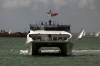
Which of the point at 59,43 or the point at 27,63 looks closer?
the point at 27,63

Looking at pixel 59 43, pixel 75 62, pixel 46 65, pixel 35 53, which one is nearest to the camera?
pixel 46 65

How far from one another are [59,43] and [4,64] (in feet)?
34.0

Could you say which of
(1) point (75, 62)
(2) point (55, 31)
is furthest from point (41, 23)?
(1) point (75, 62)

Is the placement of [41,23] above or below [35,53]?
above

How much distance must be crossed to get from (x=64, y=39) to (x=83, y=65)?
11.7m

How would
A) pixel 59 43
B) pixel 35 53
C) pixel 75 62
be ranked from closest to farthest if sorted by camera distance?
pixel 75 62, pixel 59 43, pixel 35 53

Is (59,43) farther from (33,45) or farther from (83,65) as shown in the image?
(83,65)

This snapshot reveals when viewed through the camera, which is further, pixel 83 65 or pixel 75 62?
pixel 75 62

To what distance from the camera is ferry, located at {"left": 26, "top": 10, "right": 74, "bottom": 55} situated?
48.3m

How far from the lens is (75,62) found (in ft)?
138

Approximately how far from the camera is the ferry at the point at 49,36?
48.3m

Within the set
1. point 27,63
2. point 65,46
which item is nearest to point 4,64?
point 27,63

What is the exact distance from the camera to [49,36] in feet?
160

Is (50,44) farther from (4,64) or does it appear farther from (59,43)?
(4,64)
